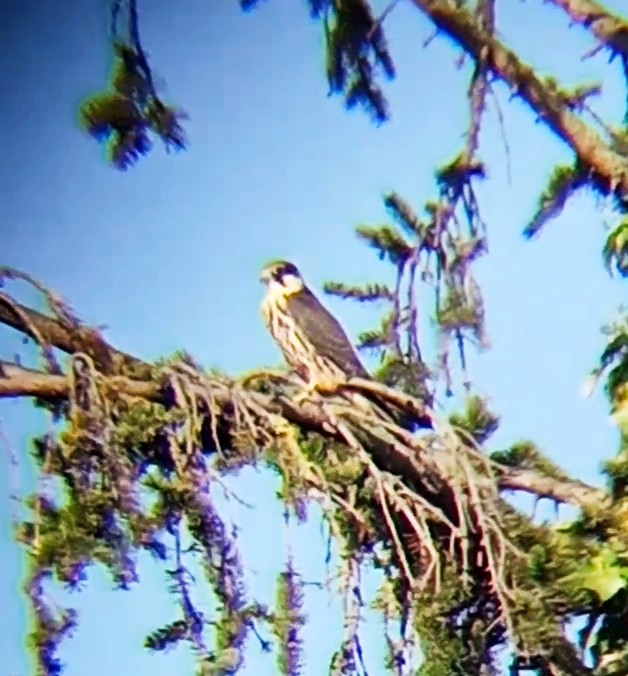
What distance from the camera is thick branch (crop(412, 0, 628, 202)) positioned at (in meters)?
1.54

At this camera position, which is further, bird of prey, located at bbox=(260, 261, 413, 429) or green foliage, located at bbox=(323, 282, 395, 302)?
bird of prey, located at bbox=(260, 261, 413, 429)

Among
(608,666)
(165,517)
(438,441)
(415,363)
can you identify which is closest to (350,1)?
(415,363)

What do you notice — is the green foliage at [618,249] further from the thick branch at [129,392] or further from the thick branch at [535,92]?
the thick branch at [129,392]

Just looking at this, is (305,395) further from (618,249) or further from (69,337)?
(618,249)

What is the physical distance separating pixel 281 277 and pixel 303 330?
0.15 m

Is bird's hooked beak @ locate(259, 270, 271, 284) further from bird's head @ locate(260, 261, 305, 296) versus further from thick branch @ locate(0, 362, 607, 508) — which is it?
thick branch @ locate(0, 362, 607, 508)

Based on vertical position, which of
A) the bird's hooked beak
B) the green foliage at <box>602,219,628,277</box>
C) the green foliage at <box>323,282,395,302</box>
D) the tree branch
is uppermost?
the bird's hooked beak

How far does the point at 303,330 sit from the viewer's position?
6.63 feet

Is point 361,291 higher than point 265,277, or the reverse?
point 265,277

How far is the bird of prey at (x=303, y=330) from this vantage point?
5.90ft

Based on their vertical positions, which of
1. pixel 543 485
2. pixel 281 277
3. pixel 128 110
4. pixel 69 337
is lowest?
pixel 543 485

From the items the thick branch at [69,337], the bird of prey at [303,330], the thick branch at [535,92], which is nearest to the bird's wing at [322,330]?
the bird of prey at [303,330]

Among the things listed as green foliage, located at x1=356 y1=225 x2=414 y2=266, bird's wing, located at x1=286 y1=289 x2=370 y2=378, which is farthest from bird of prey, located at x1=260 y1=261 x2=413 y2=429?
green foliage, located at x1=356 y1=225 x2=414 y2=266

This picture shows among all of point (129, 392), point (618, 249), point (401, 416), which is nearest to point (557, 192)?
point (618, 249)
